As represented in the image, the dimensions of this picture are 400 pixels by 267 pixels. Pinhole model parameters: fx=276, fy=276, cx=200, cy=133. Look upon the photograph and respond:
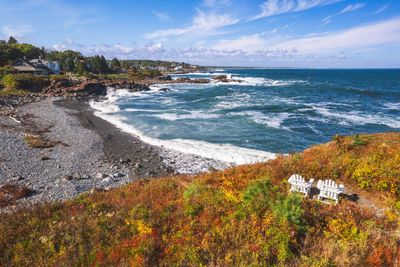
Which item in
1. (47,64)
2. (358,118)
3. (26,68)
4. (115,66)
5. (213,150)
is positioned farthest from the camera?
(115,66)

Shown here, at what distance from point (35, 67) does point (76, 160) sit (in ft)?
247

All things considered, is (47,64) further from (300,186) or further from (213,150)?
(300,186)

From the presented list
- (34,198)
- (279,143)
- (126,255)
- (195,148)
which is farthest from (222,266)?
(279,143)

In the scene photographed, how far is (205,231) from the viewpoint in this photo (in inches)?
261

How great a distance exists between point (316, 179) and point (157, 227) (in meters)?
7.32

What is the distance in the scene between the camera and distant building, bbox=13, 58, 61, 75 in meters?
73.5

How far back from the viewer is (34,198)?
43.5ft

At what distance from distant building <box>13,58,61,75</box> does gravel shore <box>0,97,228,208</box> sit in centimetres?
5030

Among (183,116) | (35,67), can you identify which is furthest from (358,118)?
(35,67)

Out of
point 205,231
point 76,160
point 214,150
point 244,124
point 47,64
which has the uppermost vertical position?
point 47,64

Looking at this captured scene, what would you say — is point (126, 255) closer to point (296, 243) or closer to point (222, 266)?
point (222, 266)

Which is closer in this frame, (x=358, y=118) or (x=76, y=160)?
(x=76, y=160)

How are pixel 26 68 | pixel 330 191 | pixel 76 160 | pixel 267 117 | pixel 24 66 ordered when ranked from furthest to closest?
1. pixel 24 66
2. pixel 26 68
3. pixel 267 117
4. pixel 76 160
5. pixel 330 191

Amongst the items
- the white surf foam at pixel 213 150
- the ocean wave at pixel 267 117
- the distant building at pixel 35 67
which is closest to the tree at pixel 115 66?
the distant building at pixel 35 67
